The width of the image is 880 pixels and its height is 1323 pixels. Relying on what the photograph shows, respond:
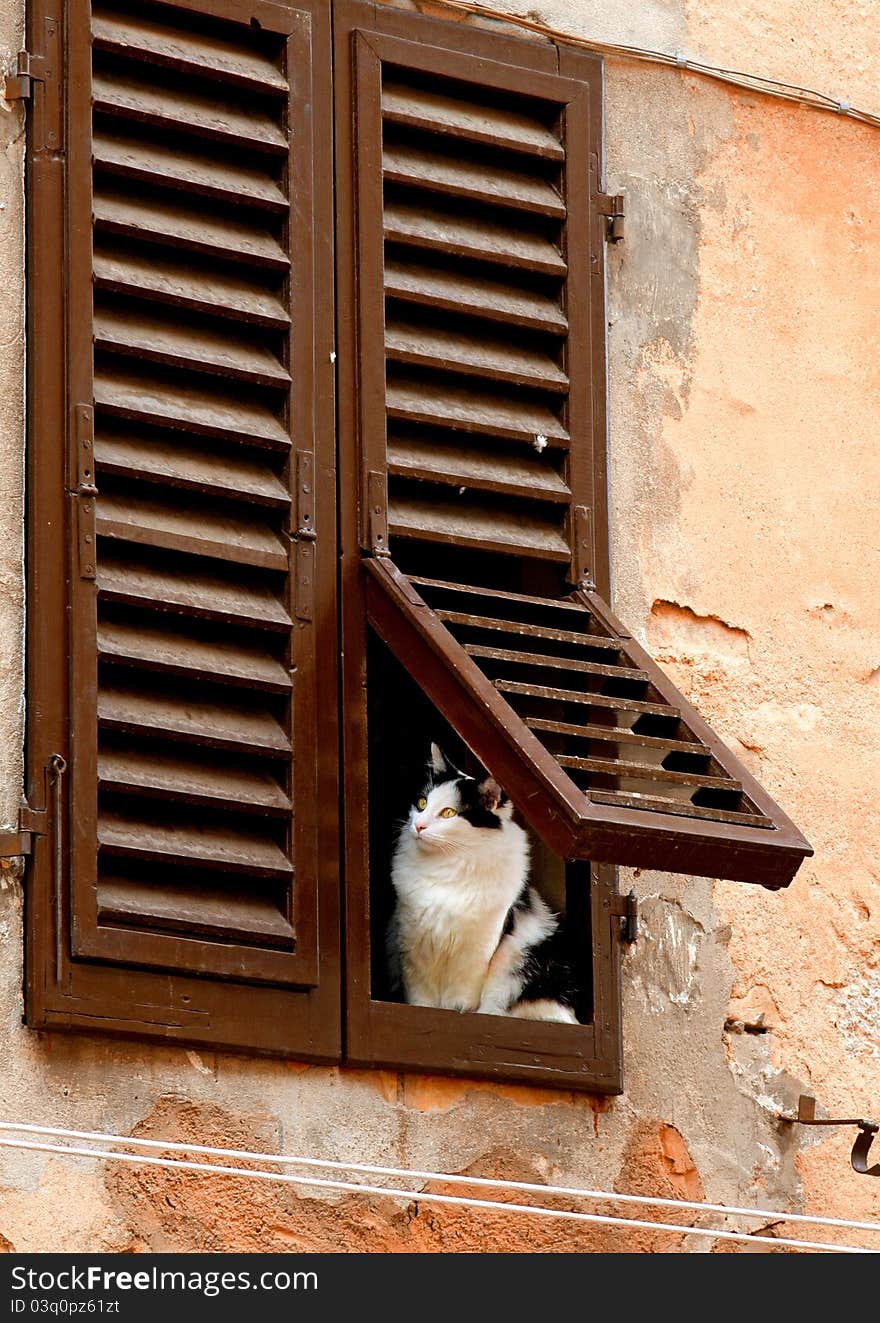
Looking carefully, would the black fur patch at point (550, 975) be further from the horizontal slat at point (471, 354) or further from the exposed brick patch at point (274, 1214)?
the horizontal slat at point (471, 354)

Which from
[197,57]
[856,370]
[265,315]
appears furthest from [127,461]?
[856,370]

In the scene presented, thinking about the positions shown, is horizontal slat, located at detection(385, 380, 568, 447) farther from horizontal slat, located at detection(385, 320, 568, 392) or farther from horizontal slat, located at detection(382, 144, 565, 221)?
horizontal slat, located at detection(382, 144, 565, 221)

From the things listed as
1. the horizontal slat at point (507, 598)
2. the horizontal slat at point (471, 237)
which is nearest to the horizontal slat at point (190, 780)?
the horizontal slat at point (507, 598)

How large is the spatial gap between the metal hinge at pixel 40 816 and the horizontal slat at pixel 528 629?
84 centimetres

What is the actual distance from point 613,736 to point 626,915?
669 mm

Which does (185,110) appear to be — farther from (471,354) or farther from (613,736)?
(613,736)

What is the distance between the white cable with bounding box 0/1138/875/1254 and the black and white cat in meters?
0.45

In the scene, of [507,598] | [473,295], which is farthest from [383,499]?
[473,295]

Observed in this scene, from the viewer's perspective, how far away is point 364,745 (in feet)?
18.7

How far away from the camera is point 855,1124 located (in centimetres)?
599

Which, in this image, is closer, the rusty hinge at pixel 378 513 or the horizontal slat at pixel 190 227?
the horizontal slat at pixel 190 227

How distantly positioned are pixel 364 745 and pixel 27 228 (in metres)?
1.21

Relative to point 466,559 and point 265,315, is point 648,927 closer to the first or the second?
point 466,559

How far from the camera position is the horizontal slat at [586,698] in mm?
5508
